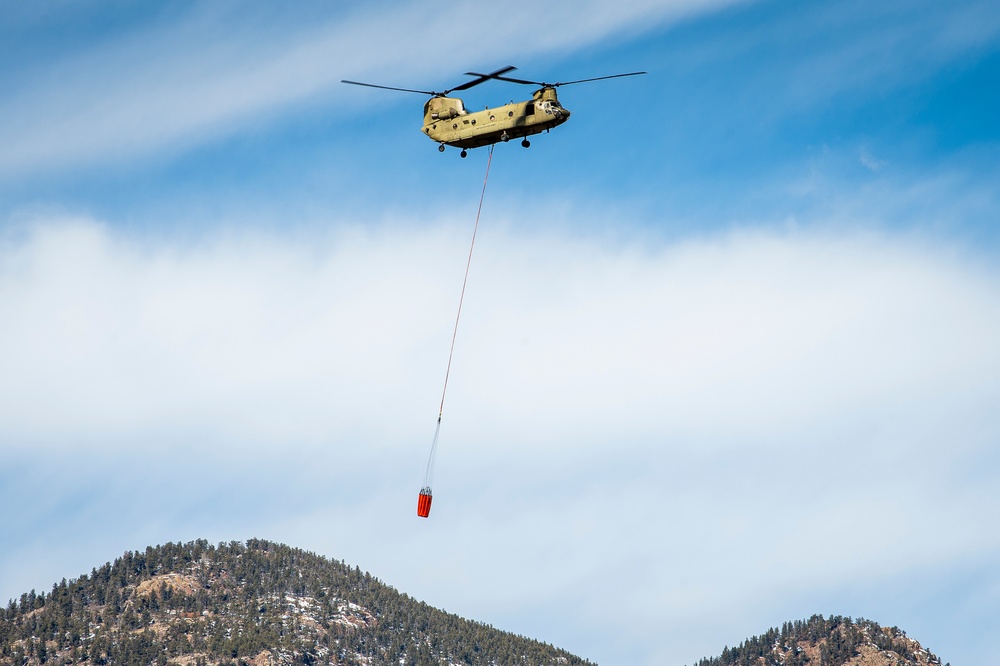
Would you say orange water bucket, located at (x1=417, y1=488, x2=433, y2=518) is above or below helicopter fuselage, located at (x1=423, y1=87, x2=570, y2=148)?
below

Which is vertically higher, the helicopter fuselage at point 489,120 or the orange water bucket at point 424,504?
the helicopter fuselage at point 489,120

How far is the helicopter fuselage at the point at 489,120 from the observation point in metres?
81.1

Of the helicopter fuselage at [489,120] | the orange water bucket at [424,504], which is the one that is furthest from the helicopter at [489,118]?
the orange water bucket at [424,504]

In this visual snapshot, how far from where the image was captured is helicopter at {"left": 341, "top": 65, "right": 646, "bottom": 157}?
266 ft

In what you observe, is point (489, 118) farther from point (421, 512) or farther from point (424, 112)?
point (421, 512)

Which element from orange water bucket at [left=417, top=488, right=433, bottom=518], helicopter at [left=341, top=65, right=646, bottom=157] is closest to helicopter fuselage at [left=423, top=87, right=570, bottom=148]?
helicopter at [left=341, top=65, right=646, bottom=157]

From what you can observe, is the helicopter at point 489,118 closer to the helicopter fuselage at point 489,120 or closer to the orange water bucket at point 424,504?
the helicopter fuselage at point 489,120

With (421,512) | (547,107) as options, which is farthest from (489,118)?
(421,512)

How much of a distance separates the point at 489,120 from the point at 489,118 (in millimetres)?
127

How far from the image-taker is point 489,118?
274 ft

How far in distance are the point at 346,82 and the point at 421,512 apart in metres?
26.0

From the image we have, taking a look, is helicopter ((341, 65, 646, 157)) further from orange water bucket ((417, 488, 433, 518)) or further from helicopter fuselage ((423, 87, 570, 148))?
orange water bucket ((417, 488, 433, 518))

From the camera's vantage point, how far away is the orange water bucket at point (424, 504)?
258ft

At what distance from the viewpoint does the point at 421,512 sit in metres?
78.8
